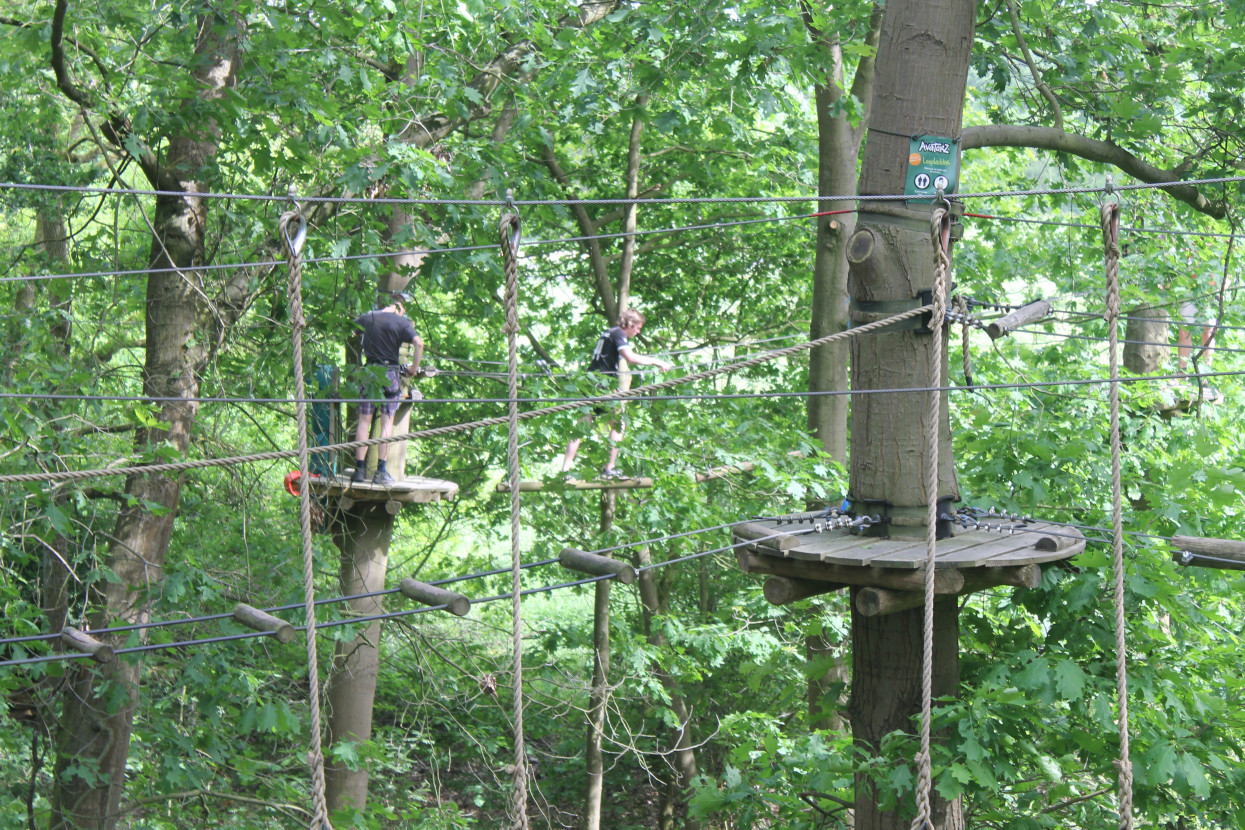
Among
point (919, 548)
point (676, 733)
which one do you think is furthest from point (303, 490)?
point (676, 733)

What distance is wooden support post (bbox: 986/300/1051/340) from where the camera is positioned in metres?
3.39

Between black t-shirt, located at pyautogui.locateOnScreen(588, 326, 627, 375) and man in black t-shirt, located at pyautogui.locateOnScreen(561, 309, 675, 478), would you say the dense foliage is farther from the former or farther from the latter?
black t-shirt, located at pyautogui.locateOnScreen(588, 326, 627, 375)

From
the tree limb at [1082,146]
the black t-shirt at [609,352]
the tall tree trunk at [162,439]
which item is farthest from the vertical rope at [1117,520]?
the black t-shirt at [609,352]

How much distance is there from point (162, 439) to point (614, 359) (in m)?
3.38

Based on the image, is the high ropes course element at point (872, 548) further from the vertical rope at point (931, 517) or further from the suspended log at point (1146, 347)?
the suspended log at point (1146, 347)

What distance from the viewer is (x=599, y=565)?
3615 millimetres

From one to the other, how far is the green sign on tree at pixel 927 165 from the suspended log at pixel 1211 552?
141 centimetres

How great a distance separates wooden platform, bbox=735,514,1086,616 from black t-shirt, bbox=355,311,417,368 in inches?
140

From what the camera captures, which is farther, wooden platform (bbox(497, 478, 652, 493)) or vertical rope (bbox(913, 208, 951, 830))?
wooden platform (bbox(497, 478, 652, 493))

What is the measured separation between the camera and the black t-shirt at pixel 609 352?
7875 millimetres

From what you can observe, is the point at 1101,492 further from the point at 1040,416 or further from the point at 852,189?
the point at 852,189

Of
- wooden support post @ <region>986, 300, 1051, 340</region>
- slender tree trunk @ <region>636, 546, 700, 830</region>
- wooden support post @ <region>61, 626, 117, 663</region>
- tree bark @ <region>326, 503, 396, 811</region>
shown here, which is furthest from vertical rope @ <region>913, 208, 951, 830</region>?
slender tree trunk @ <region>636, 546, 700, 830</region>

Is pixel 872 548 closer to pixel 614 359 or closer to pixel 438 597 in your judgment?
pixel 438 597

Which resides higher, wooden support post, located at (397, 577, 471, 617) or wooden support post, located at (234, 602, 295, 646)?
wooden support post, located at (397, 577, 471, 617)
